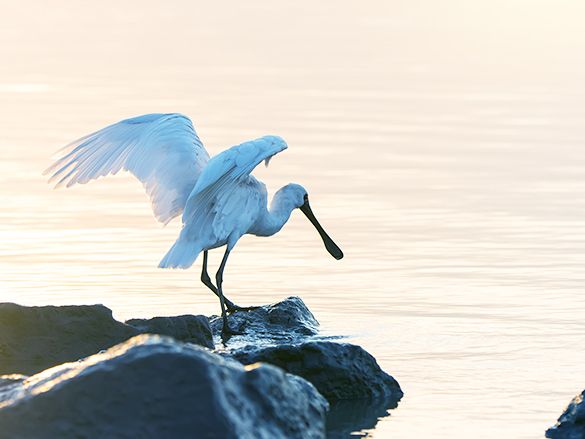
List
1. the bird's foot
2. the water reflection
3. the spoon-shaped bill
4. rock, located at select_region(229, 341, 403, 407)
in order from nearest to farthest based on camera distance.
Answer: the water reflection, rock, located at select_region(229, 341, 403, 407), the bird's foot, the spoon-shaped bill

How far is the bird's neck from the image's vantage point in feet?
52.6

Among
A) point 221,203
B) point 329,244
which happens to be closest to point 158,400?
point 221,203

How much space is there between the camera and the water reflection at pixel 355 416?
11.3m

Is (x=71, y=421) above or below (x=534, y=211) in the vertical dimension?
above

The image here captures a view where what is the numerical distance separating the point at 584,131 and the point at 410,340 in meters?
14.1

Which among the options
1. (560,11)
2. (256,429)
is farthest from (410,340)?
(560,11)

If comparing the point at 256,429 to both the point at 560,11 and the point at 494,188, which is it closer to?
the point at 494,188

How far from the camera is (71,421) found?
881cm

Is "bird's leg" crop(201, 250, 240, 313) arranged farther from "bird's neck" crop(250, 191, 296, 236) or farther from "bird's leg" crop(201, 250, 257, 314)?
"bird's neck" crop(250, 191, 296, 236)

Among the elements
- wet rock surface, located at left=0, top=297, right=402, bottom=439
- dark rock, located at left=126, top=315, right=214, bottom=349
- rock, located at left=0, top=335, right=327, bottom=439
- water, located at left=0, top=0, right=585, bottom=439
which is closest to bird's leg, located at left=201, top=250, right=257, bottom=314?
water, located at left=0, top=0, right=585, bottom=439

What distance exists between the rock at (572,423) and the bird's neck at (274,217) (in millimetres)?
5454

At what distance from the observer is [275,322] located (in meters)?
14.5

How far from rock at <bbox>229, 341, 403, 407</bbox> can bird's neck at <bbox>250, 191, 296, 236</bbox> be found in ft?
12.8

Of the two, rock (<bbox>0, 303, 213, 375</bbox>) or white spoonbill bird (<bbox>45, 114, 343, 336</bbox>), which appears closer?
rock (<bbox>0, 303, 213, 375</bbox>)
